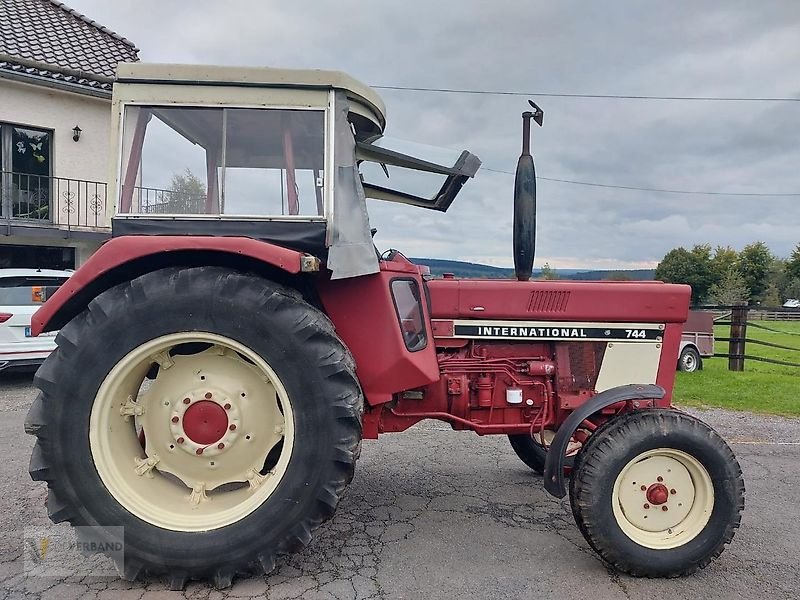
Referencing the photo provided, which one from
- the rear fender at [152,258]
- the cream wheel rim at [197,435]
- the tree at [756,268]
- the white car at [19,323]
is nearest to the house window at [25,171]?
the white car at [19,323]

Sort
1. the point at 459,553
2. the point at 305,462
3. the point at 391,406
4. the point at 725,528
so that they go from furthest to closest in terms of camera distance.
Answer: the point at 391,406 → the point at 459,553 → the point at 725,528 → the point at 305,462

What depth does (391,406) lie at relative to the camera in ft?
11.1

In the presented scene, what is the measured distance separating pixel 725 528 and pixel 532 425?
1.06 m

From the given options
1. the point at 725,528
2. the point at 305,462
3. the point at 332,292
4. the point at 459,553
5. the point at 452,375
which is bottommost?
the point at 459,553

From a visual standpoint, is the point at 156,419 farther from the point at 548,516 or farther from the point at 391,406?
the point at 548,516

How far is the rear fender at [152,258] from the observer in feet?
8.61

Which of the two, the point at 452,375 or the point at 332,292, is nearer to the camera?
the point at 332,292

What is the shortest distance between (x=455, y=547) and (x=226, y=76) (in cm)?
264

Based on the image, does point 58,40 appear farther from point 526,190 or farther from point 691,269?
point 691,269

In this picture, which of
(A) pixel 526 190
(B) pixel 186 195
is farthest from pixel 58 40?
(A) pixel 526 190

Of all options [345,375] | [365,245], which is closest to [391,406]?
[345,375]

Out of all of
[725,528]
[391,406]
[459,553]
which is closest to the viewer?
[725,528]

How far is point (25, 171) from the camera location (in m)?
11.1

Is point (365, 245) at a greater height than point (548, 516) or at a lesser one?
greater
